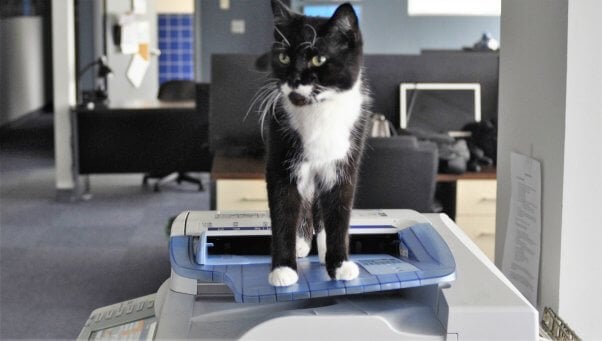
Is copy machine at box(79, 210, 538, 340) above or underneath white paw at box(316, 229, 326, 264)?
underneath

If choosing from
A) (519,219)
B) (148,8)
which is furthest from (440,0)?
(519,219)

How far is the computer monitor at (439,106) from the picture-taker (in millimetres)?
4555

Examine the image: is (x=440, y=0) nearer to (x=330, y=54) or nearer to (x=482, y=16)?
(x=482, y=16)

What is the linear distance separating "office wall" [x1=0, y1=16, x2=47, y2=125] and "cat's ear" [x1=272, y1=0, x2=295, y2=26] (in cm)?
916

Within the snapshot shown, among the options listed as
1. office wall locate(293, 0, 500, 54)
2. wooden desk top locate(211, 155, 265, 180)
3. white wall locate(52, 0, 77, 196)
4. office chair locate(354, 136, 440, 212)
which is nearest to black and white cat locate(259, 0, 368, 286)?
office chair locate(354, 136, 440, 212)

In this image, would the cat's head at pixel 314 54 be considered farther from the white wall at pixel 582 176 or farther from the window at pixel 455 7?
the window at pixel 455 7

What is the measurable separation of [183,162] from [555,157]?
225 inches

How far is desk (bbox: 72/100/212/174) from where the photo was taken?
6.83 meters

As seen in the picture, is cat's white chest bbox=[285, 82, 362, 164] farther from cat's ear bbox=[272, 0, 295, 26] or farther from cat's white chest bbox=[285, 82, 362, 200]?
cat's ear bbox=[272, 0, 295, 26]

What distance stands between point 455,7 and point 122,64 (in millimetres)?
3503

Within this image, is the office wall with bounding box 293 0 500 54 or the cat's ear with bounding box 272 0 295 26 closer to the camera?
the cat's ear with bounding box 272 0 295 26

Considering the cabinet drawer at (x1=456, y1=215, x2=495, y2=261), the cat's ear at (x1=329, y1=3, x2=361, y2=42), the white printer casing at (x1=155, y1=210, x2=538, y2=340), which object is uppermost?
the cat's ear at (x1=329, y1=3, x2=361, y2=42)

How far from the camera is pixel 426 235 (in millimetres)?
1316

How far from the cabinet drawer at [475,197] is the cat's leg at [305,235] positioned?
2.76m
